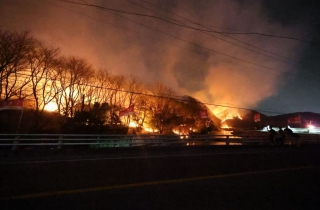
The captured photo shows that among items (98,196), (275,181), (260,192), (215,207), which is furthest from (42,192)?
(275,181)

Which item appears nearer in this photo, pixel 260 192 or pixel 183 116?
pixel 260 192

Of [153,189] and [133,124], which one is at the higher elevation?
[133,124]

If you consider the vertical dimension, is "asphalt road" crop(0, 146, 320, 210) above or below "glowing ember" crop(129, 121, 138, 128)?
below

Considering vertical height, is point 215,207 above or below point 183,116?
below

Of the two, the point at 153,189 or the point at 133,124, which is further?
the point at 133,124

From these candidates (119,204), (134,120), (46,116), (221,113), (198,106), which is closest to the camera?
(119,204)

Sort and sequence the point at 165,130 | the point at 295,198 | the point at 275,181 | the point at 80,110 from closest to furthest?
the point at 295,198 → the point at 275,181 → the point at 80,110 → the point at 165,130

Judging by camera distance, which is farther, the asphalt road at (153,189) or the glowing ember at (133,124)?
the glowing ember at (133,124)

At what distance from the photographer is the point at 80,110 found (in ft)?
114

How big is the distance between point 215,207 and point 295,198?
7.73ft

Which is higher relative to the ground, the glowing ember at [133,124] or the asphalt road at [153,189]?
the glowing ember at [133,124]

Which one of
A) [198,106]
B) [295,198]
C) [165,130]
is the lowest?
[295,198]

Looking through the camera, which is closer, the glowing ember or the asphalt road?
the asphalt road

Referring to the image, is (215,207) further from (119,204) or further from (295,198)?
(295,198)
